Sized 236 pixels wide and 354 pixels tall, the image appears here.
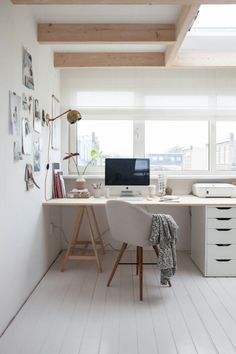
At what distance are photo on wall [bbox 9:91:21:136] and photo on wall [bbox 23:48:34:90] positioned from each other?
25 cm

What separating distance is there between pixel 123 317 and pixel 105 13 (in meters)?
2.37

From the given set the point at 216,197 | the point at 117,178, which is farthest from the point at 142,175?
the point at 216,197

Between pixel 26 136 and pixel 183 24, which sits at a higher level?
pixel 183 24

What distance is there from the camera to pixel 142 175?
3600mm

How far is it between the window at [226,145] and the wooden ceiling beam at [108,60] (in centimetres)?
115

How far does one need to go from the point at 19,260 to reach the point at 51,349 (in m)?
0.71

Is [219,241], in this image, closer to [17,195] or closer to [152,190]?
[152,190]

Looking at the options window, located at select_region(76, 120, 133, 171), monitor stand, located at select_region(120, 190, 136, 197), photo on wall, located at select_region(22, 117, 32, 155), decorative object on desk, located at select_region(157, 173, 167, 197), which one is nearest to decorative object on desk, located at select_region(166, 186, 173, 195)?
decorative object on desk, located at select_region(157, 173, 167, 197)

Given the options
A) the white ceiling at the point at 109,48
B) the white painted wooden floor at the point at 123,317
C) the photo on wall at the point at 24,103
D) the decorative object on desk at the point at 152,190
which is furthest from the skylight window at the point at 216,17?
the white painted wooden floor at the point at 123,317

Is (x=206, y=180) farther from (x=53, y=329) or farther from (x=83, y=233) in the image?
(x=53, y=329)

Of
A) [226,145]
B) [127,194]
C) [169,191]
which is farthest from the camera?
[226,145]

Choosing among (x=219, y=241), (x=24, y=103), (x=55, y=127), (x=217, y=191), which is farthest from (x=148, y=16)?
(x=219, y=241)

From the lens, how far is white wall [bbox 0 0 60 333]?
2057 mm

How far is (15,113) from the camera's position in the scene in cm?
225
